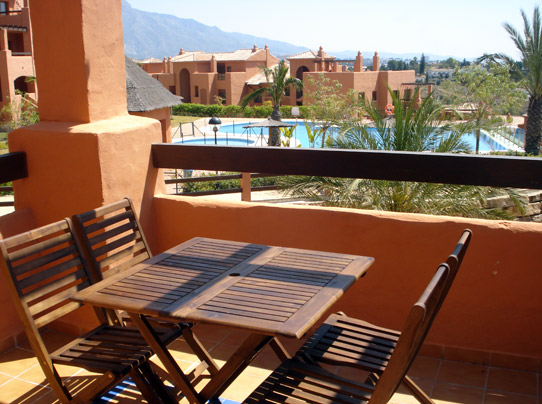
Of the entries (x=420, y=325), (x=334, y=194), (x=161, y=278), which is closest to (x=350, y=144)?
(x=334, y=194)

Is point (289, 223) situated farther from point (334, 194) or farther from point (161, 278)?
point (334, 194)

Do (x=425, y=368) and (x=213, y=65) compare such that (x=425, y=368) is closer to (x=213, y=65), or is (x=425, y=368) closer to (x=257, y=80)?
(x=257, y=80)

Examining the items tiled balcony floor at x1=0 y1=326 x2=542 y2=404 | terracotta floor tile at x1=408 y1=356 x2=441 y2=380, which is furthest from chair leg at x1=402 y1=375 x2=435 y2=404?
terracotta floor tile at x1=408 y1=356 x2=441 y2=380

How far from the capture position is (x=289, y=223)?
3.67 metres

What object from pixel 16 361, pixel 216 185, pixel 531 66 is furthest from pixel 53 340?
pixel 531 66

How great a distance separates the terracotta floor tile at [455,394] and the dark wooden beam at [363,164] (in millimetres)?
1104

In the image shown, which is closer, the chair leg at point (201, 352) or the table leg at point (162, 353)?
the table leg at point (162, 353)

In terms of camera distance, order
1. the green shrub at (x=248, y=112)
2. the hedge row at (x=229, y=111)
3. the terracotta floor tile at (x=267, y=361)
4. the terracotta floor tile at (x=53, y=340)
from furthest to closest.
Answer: the green shrub at (x=248, y=112) < the hedge row at (x=229, y=111) < the terracotta floor tile at (x=53, y=340) < the terracotta floor tile at (x=267, y=361)

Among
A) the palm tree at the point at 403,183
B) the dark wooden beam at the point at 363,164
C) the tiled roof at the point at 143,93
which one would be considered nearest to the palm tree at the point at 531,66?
the tiled roof at the point at 143,93

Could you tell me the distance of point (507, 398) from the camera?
9.87 feet

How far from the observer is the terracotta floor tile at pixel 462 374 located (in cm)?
317

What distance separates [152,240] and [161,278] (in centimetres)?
157

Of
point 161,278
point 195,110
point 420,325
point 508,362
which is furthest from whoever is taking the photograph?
point 195,110

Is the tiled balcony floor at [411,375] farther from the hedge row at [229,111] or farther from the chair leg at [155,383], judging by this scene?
the hedge row at [229,111]
